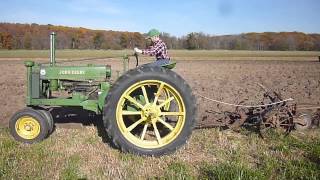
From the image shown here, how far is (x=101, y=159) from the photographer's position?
19.0 feet

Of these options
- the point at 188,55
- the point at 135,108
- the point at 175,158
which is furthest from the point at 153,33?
the point at 188,55

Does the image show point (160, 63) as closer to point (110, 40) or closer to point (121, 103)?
point (121, 103)

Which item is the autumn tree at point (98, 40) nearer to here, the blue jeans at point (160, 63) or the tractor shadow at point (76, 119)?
the tractor shadow at point (76, 119)

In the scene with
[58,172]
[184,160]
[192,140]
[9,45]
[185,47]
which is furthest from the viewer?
[185,47]

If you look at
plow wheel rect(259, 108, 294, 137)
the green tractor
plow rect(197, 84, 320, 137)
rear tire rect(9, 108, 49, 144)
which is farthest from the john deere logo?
plow wheel rect(259, 108, 294, 137)

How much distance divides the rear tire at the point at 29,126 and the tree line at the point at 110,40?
212 feet

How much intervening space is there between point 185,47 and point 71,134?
248 ft

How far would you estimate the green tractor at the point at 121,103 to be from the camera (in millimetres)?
5957

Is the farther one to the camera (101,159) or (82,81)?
(82,81)

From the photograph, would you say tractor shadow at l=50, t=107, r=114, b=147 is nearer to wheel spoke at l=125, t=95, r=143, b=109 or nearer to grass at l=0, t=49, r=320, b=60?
wheel spoke at l=125, t=95, r=143, b=109

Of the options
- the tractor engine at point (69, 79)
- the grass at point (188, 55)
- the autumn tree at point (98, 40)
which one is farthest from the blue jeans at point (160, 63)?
the autumn tree at point (98, 40)

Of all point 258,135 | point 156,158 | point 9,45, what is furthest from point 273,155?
point 9,45

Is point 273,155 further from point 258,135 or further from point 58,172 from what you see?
point 58,172

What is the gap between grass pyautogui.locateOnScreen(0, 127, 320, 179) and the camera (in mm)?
5047
